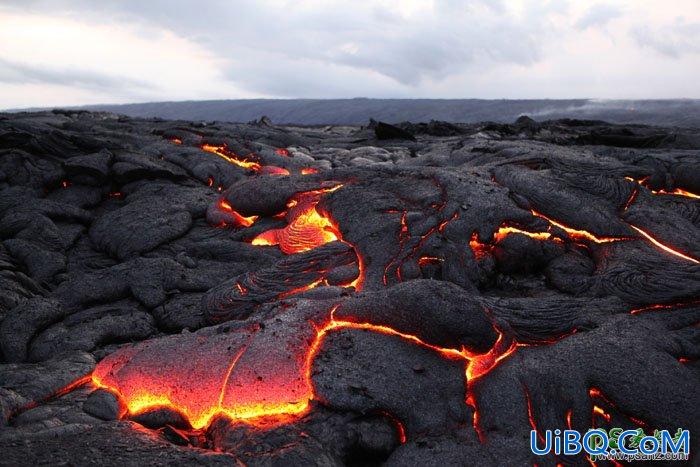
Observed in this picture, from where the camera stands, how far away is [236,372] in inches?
197

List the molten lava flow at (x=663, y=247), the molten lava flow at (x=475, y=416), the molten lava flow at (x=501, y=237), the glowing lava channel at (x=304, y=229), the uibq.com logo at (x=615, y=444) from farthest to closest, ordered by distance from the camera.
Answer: the glowing lava channel at (x=304, y=229), the molten lava flow at (x=501, y=237), the molten lava flow at (x=663, y=247), the molten lava flow at (x=475, y=416), the uibq.com logo at (x=615, y=444)

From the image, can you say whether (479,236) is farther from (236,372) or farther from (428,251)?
(236,372)

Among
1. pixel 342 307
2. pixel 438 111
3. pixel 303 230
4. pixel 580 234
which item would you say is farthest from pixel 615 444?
pixel 438 111

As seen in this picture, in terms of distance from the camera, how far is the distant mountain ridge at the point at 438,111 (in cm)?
3381

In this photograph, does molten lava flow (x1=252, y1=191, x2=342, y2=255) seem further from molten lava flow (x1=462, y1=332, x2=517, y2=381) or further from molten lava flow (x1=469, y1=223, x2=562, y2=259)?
molten lava flow (x1=462, y1=332, x2=517, y2=381)

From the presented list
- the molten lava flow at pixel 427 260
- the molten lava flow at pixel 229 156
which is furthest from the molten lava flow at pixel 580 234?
the molten lava flow at pixel 229 156

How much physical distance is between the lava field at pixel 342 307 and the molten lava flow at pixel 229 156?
1.50m

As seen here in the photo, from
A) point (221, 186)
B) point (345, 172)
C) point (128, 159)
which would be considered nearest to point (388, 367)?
point (345, 172)

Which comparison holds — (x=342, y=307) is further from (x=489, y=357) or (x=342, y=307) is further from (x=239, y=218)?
(x=239, y=218)

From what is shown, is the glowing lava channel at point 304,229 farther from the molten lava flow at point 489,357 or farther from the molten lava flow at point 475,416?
the molten lava flow at point 475,416

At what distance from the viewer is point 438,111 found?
44.7 metres

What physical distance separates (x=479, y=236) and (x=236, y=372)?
14.6 ft

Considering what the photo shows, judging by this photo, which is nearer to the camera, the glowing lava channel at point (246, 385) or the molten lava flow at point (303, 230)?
the glowing lava channel at point (246, 385)

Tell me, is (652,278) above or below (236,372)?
above
